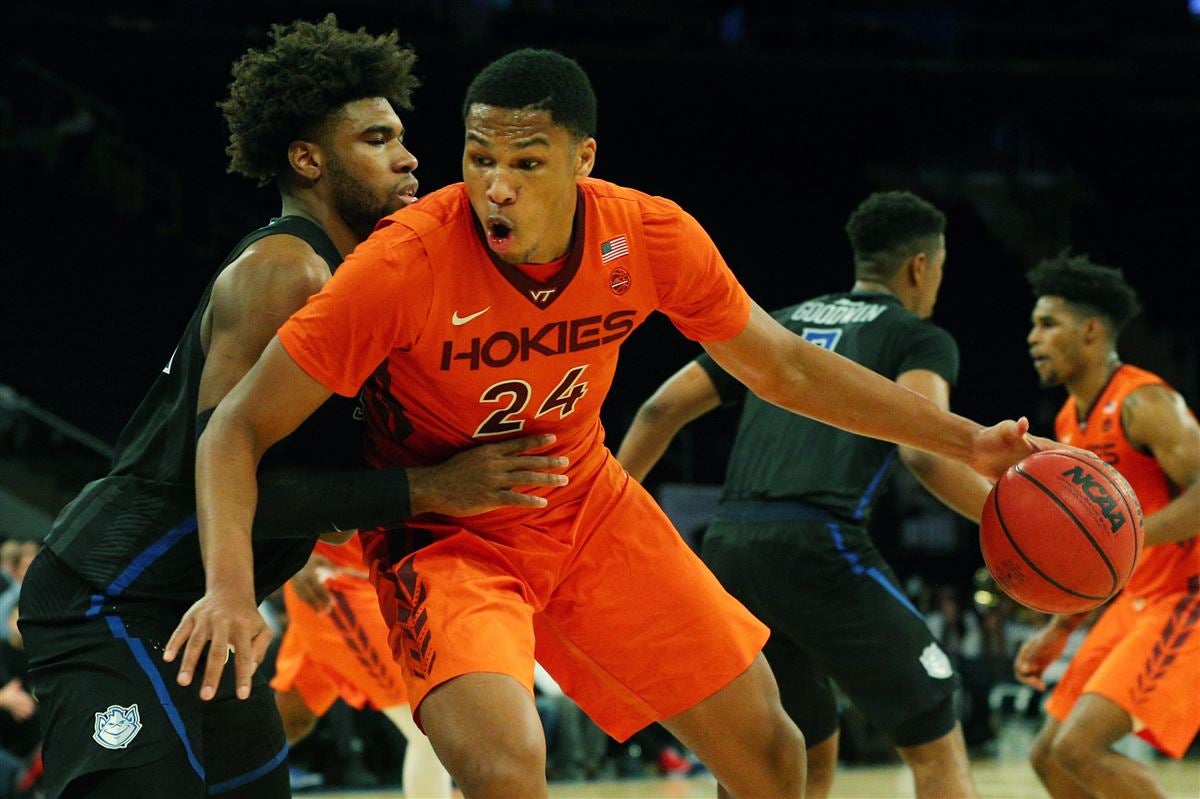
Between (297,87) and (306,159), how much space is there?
0.58 feet

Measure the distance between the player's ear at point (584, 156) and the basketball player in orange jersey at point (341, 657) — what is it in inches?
92.2

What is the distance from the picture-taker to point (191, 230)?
15328 millimetres

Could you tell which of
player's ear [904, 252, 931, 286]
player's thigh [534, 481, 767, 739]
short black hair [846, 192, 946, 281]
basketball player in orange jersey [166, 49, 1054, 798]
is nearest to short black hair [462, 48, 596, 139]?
basketball player in orange jersey [166, 49, 1054, 798]

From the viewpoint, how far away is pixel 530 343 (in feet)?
10.4

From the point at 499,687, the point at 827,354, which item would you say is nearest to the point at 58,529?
the point at 499,687

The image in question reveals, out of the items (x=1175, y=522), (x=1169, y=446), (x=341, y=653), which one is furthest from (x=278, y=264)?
(x=1169, y=446)

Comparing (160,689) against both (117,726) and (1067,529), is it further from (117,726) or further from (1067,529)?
(1067,529)

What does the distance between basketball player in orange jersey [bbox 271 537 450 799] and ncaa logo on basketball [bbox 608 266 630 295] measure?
2.27 meters

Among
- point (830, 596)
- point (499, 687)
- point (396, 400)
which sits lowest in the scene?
point (830, 596)

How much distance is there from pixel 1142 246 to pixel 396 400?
16337 mm

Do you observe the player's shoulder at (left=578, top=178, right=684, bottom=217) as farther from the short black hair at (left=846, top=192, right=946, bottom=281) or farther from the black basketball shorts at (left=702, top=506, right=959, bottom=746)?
the short black hair at (left=846, top=192, right=946, bottom=281)

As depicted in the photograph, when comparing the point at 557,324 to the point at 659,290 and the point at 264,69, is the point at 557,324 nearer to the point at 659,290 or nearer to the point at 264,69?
the point at 659,290

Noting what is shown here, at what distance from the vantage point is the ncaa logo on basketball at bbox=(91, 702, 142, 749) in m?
2.80

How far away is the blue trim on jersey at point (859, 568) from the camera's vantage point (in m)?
4.75
